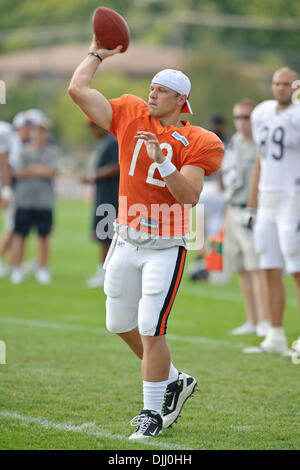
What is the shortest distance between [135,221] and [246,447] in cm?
132

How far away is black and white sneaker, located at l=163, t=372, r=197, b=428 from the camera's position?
466cm

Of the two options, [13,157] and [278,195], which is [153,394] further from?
[13,157]

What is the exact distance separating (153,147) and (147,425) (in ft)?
4.74

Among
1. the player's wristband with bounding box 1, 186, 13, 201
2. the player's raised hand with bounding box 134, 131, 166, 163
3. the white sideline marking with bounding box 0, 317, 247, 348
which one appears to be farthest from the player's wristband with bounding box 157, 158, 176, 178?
the player's wristband with bounding box 1, 186, 13, 201

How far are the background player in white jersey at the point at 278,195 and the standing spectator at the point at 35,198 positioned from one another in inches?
186

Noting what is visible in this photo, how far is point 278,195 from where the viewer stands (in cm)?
664

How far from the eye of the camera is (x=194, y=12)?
171 feet

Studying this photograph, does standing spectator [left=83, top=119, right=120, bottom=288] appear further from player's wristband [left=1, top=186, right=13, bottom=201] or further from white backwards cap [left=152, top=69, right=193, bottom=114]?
white backwards cap [left=152, top=69, right=193, bottom=114]

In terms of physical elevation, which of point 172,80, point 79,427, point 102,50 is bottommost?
point 79,427

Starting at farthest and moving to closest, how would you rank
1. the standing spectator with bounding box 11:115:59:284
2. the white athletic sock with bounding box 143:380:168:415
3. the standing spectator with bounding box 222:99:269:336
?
the standing spectator with bounding box 11:115:59:284
the standing spectator with bounding box 222:99:269:336
the white athletic sock with bounding box 143:380:168:415

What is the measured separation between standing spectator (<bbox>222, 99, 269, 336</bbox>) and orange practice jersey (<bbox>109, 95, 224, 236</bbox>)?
10.6 ft

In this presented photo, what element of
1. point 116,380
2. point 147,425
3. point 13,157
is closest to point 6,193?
point 13,157

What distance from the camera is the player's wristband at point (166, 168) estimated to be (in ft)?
13.8
